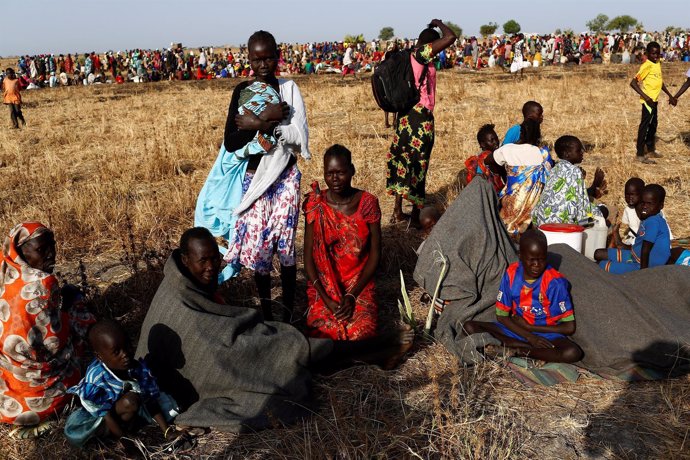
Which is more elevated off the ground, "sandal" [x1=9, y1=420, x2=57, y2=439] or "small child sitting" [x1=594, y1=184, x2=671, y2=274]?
"small child sitting" [x1=594, y1=184, x2=671, y2=274]

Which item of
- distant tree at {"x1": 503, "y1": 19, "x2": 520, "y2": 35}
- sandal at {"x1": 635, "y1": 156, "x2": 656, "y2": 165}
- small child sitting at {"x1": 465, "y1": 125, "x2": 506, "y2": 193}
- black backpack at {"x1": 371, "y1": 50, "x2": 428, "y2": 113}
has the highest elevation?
distant tree at {"x1": 503, "y1": 19, "x2": 520, "y2": 35}

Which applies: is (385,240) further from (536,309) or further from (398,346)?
(536,309)

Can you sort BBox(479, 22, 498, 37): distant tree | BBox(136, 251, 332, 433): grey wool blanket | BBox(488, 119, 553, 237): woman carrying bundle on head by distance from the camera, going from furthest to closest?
BBox(479, 22, 498, 37): distant tree → BBox(488, 119, 553, 237): woman carrying bundle on head → BBox(136, 251, 332, 433): grey wool blanket

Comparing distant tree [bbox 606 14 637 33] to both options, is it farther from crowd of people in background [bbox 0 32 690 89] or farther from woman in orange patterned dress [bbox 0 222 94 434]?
woman in orange patterned dress [bbox 0 222 94 434]

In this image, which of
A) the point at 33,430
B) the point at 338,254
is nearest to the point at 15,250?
the point at 33,430

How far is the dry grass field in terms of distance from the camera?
111 inches

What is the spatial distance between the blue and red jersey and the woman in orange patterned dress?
2.52 meters

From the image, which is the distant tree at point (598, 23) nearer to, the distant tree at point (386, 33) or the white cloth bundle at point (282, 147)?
the distant tree at point (386, 33)

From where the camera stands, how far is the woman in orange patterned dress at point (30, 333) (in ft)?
9.93

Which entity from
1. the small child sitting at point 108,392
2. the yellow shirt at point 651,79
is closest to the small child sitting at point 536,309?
the small child sitting at point 108,392

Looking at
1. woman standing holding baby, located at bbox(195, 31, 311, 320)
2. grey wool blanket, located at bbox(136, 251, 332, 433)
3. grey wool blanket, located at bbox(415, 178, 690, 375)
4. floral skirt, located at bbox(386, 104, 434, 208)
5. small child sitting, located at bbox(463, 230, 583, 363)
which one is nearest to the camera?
grey wool blanket, located at bbox(136, 251, 332, 433)

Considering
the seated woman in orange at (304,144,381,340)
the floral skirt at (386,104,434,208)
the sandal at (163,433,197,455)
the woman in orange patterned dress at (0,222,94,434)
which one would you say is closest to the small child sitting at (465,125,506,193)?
the floral skirt at (386,104,434,208)

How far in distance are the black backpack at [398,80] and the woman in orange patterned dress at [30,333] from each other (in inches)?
133

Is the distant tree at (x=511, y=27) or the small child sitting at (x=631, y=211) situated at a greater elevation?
the distant tree at (x=511, y=27)
